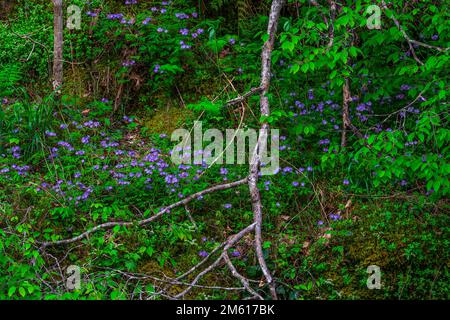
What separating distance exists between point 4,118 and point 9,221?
1543 millimetres

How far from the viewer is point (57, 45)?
6793 mm

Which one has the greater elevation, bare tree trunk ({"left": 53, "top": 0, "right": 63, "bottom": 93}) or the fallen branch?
bare tree trunk ({"left": 53, "top": 0, "right": 63, "bottom": 93})

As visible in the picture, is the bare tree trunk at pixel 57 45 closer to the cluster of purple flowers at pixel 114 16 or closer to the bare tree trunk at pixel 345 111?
the cluster of purple flowers at pixel 114 16

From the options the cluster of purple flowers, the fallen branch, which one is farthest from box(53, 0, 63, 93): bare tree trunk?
the fallen branch

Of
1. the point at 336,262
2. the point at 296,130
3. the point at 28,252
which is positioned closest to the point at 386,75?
the point at 296,130

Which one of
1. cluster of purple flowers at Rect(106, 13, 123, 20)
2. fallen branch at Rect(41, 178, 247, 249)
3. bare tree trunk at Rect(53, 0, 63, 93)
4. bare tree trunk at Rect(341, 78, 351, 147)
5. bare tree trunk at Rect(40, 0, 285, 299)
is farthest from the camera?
cluster of purple flowers at Rect(106, 13, 123, 20)

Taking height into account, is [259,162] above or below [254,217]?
above

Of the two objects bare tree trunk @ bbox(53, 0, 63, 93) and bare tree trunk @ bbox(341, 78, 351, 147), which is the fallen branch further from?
bare tree trunk @ bbox(53, 0, 63, 93)

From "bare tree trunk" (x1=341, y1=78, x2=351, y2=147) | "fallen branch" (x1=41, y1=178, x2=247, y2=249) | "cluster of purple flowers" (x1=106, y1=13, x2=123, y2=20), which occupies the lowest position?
"fallen branch" (x1=41, y1=178, x2=247, y2=249)

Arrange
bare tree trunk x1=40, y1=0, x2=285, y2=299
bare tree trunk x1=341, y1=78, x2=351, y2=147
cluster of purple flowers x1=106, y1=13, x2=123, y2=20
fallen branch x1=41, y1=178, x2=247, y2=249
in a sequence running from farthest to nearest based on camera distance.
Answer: cluster of purple flowers x1=106, y1=13, x2=123, y2=20 → bare tree trunk x1=341, y1=78, x2=351, y2=147 → fallen branch x1=41, y1=178, x2=247, y2=249 → bare tree trunk x1=40, y1=0, x2=285, y2=299

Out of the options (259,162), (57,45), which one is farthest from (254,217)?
(57,45)

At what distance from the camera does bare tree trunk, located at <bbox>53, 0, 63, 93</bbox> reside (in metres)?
6.68

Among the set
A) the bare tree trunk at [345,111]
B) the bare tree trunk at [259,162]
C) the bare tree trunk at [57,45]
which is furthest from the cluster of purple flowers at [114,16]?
the bare tree trunk at [345,111]

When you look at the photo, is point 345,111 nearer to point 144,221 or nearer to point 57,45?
point 144,221
